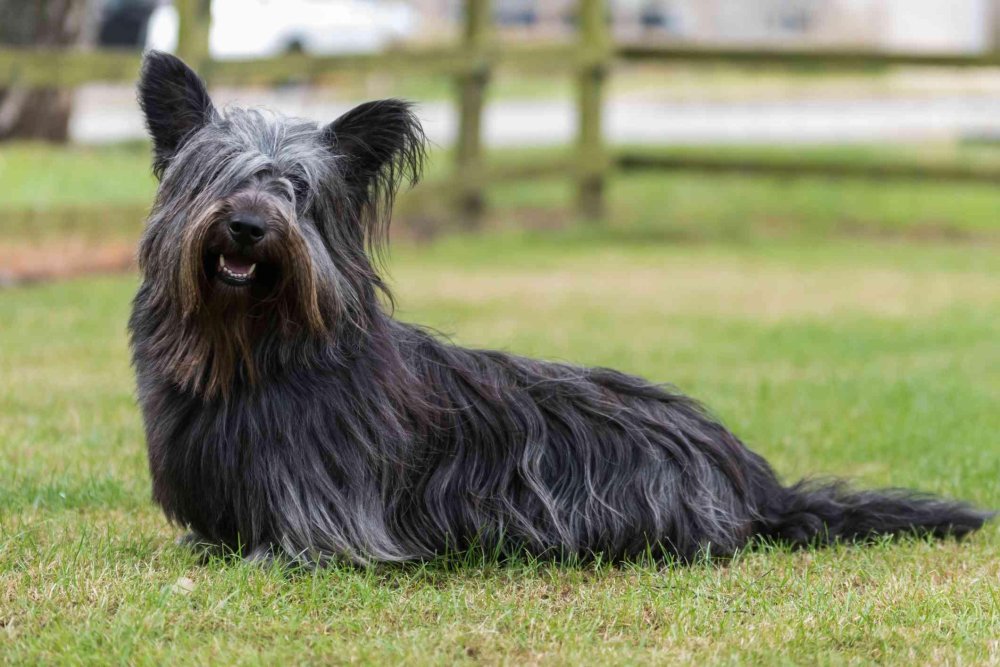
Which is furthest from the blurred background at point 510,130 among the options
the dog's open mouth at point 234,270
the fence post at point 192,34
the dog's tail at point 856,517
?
the dog's tail at point 856,517

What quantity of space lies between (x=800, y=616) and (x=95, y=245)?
27.9 ft

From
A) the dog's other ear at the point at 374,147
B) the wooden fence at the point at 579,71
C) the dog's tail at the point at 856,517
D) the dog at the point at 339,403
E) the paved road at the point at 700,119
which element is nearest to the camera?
the dog at the point at 339,403

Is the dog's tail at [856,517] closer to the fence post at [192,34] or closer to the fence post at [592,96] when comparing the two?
the fence post at [192,34]

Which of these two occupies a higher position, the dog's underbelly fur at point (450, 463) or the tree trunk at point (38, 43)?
the tree trunk at point (38, 43)

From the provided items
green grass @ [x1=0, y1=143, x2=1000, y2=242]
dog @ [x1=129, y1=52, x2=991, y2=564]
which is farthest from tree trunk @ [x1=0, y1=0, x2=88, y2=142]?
dog @ [x1=129, y1=52, x2=991, y2=564]

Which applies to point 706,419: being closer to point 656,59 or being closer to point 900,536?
point 900,536

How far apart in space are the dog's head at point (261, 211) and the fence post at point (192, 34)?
693cm

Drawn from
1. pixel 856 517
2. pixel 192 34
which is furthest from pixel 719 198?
pixel 856 517

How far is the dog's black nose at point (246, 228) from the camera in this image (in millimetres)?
4258

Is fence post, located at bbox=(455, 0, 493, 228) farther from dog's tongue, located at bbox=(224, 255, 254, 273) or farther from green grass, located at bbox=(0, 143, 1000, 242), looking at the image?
dog's tongue, located at bbox=(224, 255, 254, 273)

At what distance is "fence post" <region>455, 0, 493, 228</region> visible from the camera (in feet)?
47.8

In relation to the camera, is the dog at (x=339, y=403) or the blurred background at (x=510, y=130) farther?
the blurred background at (x=510, y=130)

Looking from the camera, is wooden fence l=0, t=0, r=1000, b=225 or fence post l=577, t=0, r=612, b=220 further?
fence post l=577, t=0, r=612, b=220

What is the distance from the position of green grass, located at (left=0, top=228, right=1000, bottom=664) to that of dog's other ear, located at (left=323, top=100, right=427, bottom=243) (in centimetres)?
123
